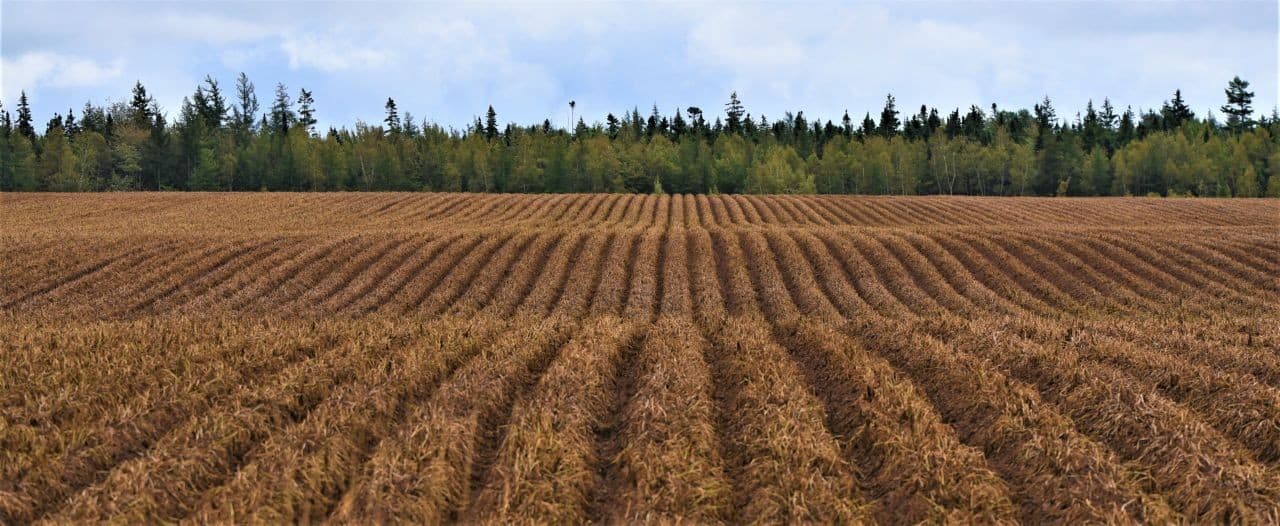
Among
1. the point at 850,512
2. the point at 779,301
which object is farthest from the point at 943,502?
the point at 779,301

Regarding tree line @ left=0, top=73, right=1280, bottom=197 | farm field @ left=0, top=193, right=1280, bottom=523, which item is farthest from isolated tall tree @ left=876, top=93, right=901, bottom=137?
farm field @ left=0, top=193, right=1280, bottom=523

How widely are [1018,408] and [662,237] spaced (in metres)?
26.3

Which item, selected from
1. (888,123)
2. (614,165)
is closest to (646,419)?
(614,165)

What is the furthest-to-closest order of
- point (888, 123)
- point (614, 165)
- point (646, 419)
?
point (888, 123)
point (614, 165)
point (646, 419)

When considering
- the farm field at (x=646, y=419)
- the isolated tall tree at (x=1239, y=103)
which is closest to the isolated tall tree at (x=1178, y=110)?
the isolated tall tree at (x=1239, y=103)

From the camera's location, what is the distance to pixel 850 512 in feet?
20.4

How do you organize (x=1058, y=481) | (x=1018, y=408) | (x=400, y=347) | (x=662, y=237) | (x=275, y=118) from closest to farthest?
(x=1058, y=481) → (x=1018, y=408) → (x=400, y=347) → (x=662, y=237) → (x=275, y=118)

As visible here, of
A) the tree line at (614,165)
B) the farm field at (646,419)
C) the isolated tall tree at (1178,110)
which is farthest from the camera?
the isolated tall tree at (1178,110)

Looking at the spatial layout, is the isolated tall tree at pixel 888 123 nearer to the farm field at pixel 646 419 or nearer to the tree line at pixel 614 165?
the tree line at pixel 614 165

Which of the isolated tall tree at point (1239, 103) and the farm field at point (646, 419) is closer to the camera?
the farm field at point (646, 419)

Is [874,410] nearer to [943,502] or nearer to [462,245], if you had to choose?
[943,502]

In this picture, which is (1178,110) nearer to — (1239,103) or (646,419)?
(1239,103)

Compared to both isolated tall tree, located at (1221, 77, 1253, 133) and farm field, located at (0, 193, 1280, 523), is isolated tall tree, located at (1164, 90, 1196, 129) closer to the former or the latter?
isolated tall tree, located at (1221, 77, 1253, 133)

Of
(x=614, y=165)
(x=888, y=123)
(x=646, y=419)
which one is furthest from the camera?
(x=888, y=123)
